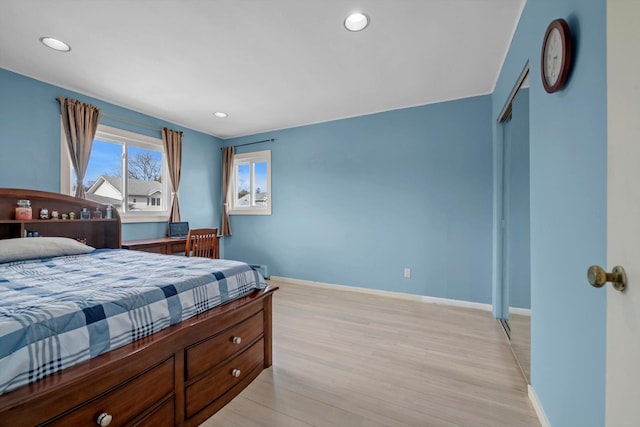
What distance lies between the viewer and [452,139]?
3.23m

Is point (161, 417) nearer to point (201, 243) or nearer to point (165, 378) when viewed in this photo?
point (165, 378)

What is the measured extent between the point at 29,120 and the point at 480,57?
431 cm

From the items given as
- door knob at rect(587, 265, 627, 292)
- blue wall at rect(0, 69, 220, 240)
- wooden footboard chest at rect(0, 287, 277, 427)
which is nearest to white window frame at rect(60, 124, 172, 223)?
blue wall at rect(0, 69, 220, 240)

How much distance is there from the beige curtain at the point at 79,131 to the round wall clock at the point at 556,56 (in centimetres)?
405

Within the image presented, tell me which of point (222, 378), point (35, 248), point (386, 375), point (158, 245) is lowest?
point (386, 375)

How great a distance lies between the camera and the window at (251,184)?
14.8 ft

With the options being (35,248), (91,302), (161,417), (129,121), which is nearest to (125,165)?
(129,121)

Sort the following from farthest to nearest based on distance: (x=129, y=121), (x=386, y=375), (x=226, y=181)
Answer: (x=226, y=181), (x=129, y=121), (x=386, y=375)

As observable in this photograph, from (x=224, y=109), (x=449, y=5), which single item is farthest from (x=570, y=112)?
(x=224, y=109)

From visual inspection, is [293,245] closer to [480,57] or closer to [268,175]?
[268,175]

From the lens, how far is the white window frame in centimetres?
287

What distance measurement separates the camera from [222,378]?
1.56 metres

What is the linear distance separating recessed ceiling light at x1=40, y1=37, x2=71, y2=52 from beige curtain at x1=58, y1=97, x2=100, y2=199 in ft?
2.74

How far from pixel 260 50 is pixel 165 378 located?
2388 millimetres
